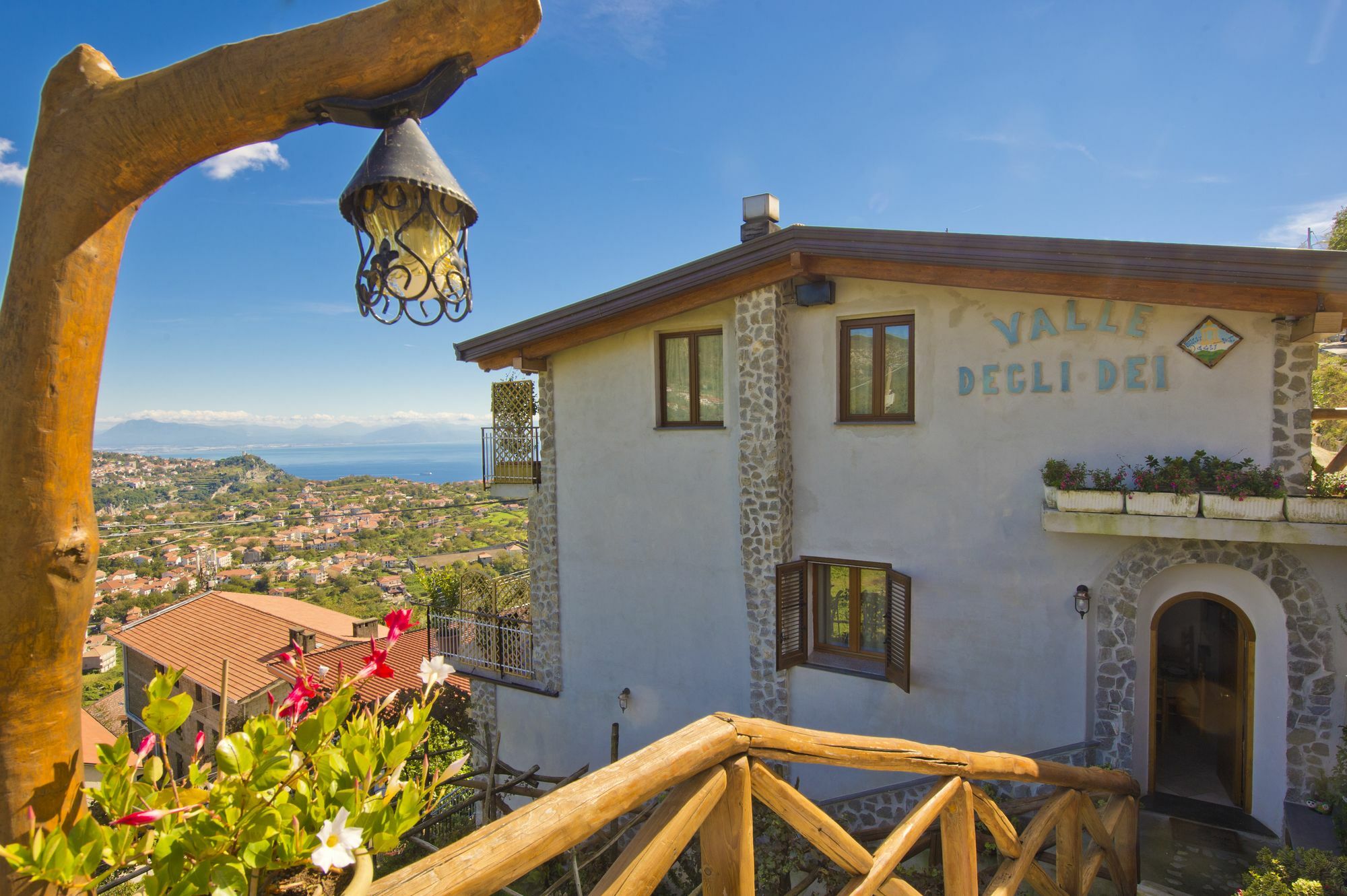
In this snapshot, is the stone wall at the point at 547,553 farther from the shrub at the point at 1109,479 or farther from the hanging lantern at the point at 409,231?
the hanging lantern at the point at 409,231

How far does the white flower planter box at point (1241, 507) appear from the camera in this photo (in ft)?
20.0

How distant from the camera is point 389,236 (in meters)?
2.15

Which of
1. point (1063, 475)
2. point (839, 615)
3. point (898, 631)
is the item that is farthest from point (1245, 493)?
point (839, 615)

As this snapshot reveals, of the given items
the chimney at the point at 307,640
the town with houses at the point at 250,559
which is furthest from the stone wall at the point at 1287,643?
the chimney at the point at 307,640

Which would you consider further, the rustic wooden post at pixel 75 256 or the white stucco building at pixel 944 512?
the white stucco building at pixel 944 512

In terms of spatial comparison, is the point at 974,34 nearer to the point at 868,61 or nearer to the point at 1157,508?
the point at 868,61

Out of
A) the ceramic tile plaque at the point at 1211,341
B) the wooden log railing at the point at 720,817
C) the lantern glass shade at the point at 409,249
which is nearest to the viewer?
the wooden log railing at the point at 720,817

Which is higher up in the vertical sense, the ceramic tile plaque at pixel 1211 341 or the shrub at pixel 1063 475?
the ceramic tile plaque at pixel 1211 341

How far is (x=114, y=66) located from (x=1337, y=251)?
783cm

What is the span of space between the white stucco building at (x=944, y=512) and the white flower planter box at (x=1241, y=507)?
0.40 feet

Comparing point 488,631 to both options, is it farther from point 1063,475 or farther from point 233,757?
point 233,757

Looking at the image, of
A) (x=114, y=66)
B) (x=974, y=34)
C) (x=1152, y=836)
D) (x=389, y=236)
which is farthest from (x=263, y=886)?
(x=974, y=34)

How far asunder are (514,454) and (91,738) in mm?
11560

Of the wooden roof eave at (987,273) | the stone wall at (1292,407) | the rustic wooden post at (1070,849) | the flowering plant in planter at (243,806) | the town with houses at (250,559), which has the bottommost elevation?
the town with houses at (250,559)
